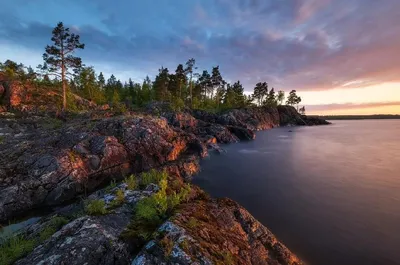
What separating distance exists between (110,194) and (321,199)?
53.1 ft

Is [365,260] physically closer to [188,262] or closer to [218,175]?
[188,262]

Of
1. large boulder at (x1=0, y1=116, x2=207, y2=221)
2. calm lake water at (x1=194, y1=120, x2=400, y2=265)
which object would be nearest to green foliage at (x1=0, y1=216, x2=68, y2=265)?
large boulder at (x1=0, y1=116, x2=207, y2=221)

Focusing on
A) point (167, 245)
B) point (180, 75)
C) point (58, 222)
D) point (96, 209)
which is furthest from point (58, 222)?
point (180, 75)

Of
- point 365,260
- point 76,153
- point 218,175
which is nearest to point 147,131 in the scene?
point 76,153

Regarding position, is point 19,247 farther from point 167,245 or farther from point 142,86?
point 142,86

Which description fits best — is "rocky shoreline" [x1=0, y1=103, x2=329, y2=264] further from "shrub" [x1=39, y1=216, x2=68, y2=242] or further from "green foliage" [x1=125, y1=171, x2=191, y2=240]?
"shrub" [x1=39, y1=216, x2=68, y2=242]

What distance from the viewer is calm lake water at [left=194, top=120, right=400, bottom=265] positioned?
11.1 m

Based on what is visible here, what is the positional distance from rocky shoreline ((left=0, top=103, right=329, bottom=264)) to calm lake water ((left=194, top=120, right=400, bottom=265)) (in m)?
3.02

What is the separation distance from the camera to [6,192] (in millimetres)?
13289

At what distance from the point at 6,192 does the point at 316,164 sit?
32416 millimetres

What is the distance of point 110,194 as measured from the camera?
899 centimetres

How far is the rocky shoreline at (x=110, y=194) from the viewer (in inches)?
225

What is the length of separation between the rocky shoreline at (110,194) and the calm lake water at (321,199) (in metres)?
3.02

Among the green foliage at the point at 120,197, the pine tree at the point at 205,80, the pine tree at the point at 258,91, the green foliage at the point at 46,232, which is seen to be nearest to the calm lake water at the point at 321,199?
the green foliage at the point at 120,197
